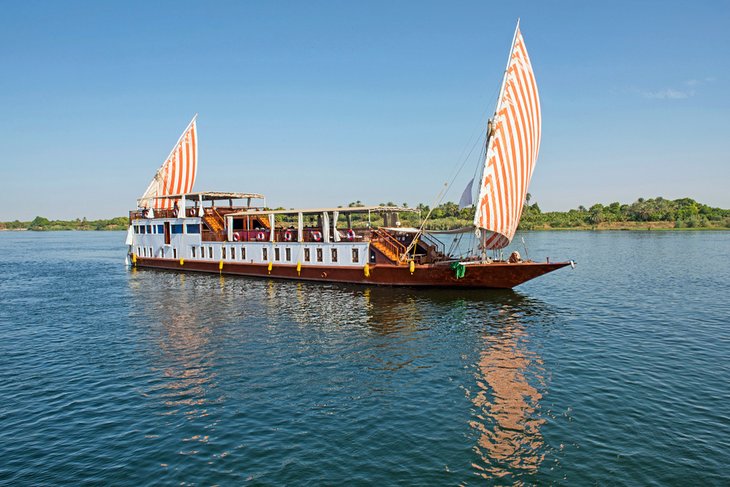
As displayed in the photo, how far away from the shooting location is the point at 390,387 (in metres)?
16.9

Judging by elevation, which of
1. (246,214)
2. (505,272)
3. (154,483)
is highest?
(246,214)

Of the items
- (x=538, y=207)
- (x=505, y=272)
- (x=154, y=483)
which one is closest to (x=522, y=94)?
(x=505, y=272)

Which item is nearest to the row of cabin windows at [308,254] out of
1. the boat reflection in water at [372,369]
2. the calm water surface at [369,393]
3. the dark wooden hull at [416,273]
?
the dark wooden hull at [416,273]

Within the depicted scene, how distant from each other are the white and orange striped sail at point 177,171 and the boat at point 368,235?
14 cm

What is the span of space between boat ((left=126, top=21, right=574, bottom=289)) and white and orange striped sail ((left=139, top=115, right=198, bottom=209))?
14cm

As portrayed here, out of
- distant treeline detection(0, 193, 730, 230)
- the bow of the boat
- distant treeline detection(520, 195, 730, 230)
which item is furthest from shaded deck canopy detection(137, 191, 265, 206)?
distant treeline detection(520, 195, 730, 230)

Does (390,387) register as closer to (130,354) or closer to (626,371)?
(626,371)

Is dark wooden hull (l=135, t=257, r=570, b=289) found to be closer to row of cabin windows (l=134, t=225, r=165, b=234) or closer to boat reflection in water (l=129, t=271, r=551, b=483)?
boat reflection in water (l=129, t=271, r=551, b=483)

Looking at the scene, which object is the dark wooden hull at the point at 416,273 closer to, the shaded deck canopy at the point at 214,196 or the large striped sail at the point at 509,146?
the large striped sail at the point at 509,146

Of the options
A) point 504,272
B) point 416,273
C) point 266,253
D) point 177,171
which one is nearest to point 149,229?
point 177,171

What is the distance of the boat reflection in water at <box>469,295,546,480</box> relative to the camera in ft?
39.0

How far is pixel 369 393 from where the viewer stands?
53.7 feet

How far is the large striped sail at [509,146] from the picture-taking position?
1254 inches

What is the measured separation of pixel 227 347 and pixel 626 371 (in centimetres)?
1714
